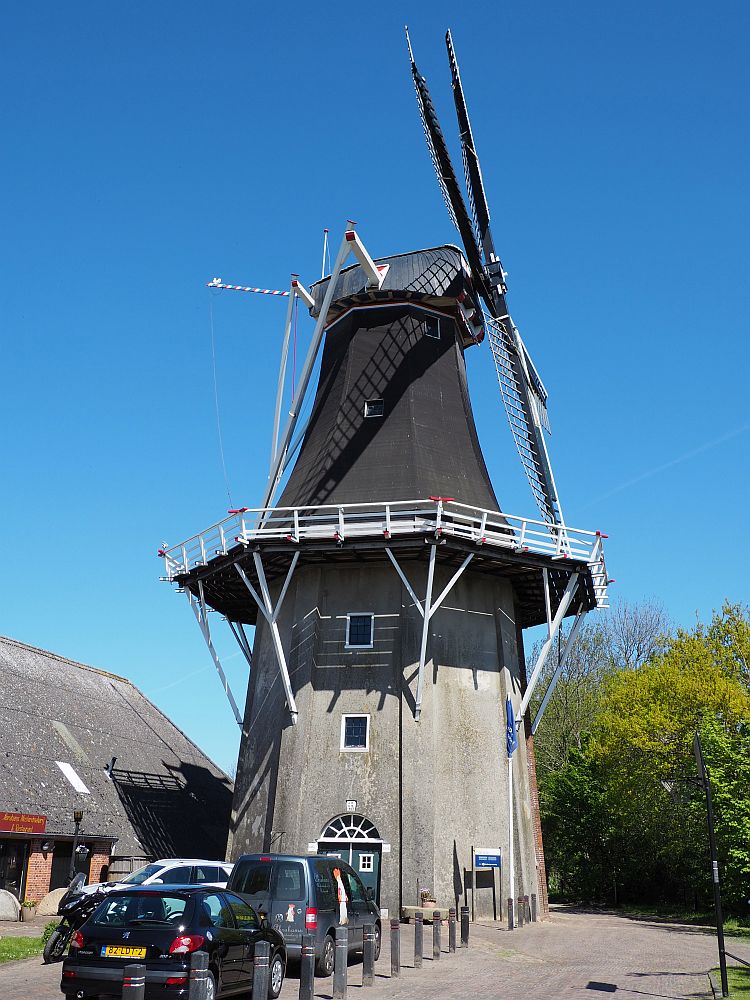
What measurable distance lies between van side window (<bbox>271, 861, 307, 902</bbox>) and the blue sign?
10.5 meters

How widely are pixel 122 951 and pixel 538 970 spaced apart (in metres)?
8.86

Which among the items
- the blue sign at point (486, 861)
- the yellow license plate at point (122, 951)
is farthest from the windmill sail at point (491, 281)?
the yellow license plate at point (122, 951)

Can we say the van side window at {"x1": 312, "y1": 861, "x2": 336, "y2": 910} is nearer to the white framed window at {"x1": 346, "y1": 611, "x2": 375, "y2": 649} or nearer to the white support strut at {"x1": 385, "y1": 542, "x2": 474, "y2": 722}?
the white support strut at {"x1": 385, "y1": 542, "x2": 474, "y2": 722}

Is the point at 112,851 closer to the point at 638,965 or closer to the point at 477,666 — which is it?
the point at 477,666

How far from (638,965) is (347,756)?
30.9ft

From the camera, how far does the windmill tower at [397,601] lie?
2325 centimetres

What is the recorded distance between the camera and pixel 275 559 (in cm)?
2561

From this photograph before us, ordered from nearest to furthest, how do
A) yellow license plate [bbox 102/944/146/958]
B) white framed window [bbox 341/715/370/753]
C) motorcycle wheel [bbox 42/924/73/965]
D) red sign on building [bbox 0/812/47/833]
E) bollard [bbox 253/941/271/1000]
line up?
bollard [bbox 253/941/271/1000] → yellow license plate [bbox 102/944/146/958] → motorcycle wheel [bbox 42/924/73/965] → red sign on building [bbox 0/812/47/833] → white framed window [bbox 341/715/370/753]

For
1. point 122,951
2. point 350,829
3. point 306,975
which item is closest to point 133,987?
point 122,951

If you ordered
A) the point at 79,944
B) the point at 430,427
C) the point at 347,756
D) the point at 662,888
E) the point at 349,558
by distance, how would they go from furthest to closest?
the point at 662,888
the point at 430,427
the point at 349,558
the point at 347,756
the point at 79,944

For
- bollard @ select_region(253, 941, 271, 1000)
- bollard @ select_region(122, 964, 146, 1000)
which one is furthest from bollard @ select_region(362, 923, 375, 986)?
bollard @ select_region(122, 964, 146, 1000)

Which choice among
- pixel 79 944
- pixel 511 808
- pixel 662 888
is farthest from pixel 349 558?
pixel 662 888

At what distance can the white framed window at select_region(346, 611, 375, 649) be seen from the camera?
2508 cm

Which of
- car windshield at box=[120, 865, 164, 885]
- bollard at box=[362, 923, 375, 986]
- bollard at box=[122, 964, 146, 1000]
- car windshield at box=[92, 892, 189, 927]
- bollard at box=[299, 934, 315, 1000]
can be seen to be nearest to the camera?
bollard at box=[122, 964, 146, 1000]
